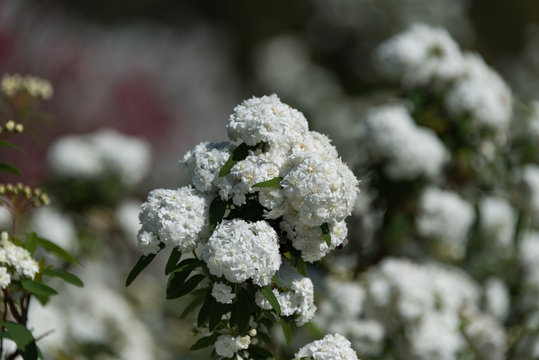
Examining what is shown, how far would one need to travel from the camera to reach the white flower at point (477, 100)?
431 cm

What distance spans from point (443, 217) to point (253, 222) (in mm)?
2510

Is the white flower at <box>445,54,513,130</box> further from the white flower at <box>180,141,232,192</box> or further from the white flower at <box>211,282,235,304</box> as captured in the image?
the white flower at <box>211,282,235,304</box>

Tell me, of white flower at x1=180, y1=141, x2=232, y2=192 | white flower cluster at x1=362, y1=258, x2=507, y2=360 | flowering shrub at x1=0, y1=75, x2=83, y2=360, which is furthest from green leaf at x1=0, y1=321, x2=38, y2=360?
white flower cluster at x1=362, y1=258, x2=507, y2=360

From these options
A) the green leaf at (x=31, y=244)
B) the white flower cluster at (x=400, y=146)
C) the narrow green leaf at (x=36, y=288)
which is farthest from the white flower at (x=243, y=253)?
the white flower cluster at (x=400, y=146)

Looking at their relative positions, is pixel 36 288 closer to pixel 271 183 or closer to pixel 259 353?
pixel 259 353

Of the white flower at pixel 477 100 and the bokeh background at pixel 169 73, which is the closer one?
the white flower at pixel 477 100

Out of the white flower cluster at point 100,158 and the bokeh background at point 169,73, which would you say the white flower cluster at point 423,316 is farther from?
the white flower cluster at point 100,158

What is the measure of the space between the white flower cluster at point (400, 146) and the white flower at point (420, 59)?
1.00 feet

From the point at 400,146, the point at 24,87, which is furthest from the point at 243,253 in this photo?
the point at 400,146

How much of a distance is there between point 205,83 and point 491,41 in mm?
6322

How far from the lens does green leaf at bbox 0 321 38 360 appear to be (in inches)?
88.9

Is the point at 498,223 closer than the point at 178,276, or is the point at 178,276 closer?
the point at 178,276

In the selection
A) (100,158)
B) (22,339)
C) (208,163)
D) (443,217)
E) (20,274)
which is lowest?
(22,339)

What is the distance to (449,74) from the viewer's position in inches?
175
